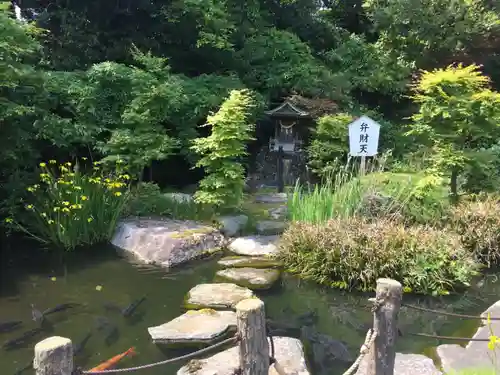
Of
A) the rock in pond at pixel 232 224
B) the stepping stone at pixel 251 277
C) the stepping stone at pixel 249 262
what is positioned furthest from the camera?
the rock in pond at pixel 232 224

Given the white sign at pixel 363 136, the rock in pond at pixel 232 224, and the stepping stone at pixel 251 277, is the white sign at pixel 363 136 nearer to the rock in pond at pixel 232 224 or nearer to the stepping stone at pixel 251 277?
the rock in pond at pixel 232 224

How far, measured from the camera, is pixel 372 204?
655 cm

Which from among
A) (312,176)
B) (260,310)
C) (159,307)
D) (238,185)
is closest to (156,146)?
(238,185)

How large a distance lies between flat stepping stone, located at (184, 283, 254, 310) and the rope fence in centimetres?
226

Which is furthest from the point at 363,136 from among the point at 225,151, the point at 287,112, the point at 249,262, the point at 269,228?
the point at 249,262

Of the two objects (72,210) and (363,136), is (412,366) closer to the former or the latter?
(72,210)

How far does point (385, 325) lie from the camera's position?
2709mm

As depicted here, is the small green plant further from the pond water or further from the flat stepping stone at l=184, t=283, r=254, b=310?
the flat stepping stone at l=184, t=283, r=254, b=310

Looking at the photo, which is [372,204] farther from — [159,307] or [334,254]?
[159,307]

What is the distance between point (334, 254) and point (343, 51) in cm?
816

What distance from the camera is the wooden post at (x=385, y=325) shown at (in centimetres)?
268

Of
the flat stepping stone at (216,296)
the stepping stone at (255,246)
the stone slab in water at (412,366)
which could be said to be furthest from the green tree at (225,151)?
the stone slab in water at (412,366)

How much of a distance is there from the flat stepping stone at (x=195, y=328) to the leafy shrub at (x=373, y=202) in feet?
7.06

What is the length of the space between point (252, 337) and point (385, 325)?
2.67 feet
